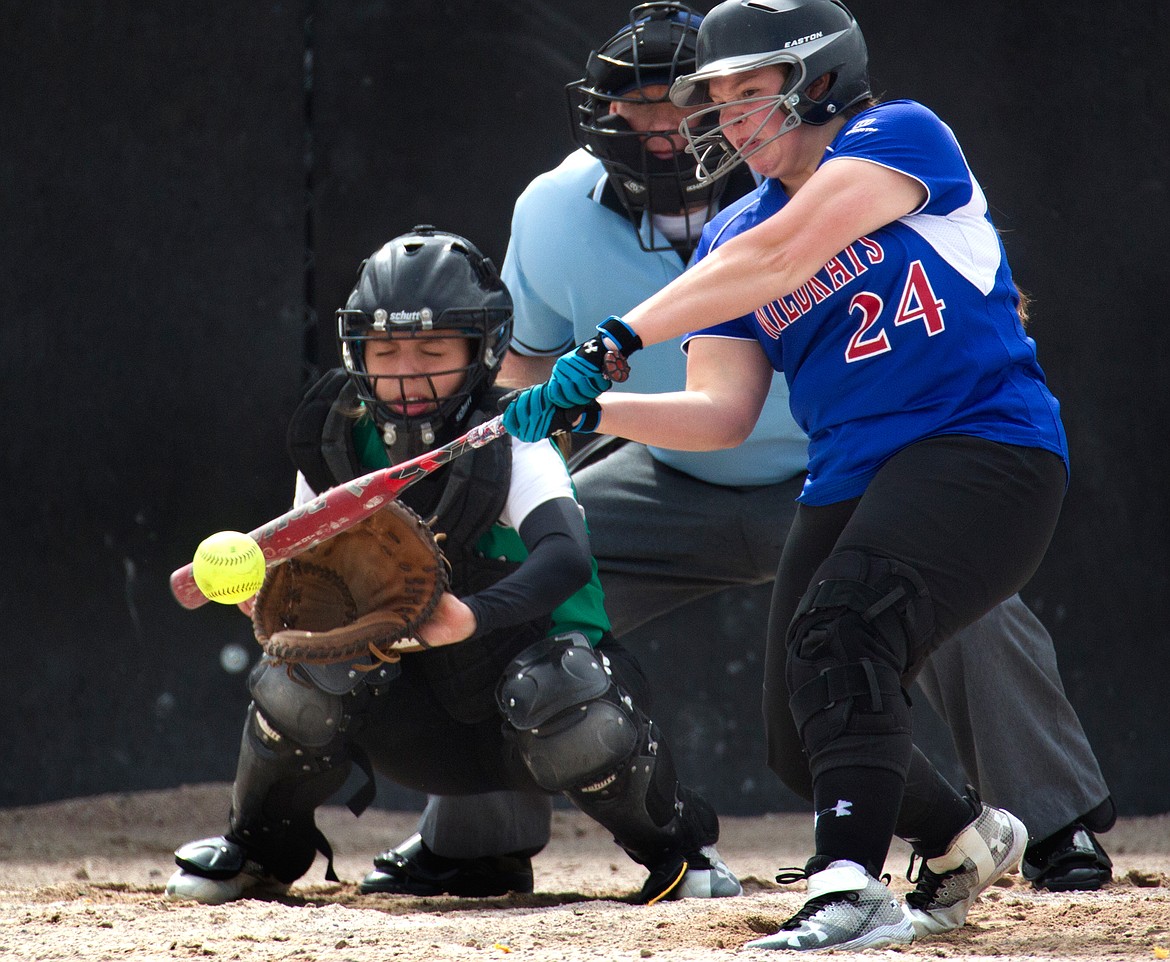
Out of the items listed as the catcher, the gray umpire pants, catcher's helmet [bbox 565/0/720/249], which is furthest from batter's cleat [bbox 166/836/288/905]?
catcher's helmet [bbox 565/0/720/249]

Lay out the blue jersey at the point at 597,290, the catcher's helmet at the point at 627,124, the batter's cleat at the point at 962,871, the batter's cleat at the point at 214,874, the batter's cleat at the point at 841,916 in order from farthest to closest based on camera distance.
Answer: the blue jersey at the point at 597,290
the catcher's helmet at the point at 627,124
the batter's cleat at the point at 214,874
the batter's cleat at the point at 962,871
the batter's cleat at the point at 841,916

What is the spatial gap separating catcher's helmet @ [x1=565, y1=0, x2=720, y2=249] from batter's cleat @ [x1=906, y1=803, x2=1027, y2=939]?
1588mm

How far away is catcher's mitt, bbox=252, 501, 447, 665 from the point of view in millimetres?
2875

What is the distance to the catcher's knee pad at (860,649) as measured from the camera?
2.33 meters

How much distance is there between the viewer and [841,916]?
2264 millimetres

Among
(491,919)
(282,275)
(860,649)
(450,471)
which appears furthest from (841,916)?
(282,275)

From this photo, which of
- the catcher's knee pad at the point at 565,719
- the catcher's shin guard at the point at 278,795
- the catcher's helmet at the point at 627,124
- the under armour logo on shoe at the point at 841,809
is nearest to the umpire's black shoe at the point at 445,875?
the catcher's shin guard at the point at 278,795

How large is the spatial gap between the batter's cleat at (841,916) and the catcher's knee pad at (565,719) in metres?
0.69

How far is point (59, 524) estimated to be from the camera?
15.7 feet

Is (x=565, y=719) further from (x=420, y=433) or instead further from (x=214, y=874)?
(x=214, y=874)

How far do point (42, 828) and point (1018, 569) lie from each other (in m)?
3.29

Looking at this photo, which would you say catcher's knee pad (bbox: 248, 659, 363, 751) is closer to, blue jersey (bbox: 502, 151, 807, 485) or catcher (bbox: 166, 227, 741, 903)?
catcher (bbox: 166, 227, 741, 903)

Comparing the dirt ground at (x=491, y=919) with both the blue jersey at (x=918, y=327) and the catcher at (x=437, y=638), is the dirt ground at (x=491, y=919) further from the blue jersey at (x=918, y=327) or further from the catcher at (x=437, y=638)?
the blue jersey at (x=918, y=327)

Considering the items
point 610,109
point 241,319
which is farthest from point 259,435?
point 610,109
